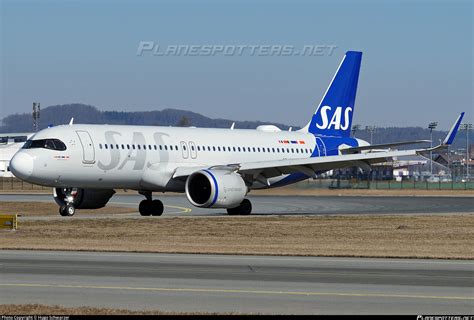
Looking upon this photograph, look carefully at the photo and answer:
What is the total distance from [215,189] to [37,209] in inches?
603

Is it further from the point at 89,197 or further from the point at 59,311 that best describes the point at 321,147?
the point at 59,311

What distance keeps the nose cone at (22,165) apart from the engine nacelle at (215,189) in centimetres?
712

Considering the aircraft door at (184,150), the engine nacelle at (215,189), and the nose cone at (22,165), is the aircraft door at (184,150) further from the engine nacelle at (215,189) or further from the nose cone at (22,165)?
the nose cone at (22,165)

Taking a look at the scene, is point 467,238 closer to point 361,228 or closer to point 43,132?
point 361,228

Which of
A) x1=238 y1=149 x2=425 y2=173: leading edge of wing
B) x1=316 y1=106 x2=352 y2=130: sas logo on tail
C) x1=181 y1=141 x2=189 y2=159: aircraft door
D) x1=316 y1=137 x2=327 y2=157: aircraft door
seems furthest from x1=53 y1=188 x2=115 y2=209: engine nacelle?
x1=316 y1=106 x2=352 y2=130: sas logo on tail

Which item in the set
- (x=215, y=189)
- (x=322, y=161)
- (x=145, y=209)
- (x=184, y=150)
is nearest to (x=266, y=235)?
(x=215, y=189)

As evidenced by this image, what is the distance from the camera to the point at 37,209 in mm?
56125

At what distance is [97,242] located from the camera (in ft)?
103

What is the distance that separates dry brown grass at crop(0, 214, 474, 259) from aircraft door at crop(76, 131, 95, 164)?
395cm

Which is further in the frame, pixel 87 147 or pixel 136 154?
pixel 136 154

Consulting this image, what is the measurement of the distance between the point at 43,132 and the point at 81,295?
27.2 m

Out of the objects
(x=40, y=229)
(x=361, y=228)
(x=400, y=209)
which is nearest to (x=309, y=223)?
(x=361, y=228)

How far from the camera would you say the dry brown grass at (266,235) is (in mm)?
29281

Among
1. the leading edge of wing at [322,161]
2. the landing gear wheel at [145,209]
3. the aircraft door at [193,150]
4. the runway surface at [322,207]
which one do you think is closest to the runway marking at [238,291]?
the leading edge of wing at [322,161]
